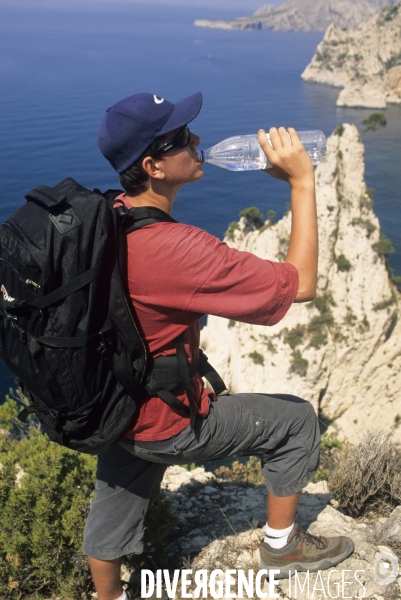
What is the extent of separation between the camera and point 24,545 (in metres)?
3.12

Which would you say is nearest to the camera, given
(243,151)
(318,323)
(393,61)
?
(243,151)

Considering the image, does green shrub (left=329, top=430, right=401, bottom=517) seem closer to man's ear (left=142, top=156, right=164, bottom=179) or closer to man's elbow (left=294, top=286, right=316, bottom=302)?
man's elbow (left=294, top=286, right=316, bottom=302)

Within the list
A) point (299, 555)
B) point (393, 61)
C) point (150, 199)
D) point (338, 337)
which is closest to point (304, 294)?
point (150, 199)

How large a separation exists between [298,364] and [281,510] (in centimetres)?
1882

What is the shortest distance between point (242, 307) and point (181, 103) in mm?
880

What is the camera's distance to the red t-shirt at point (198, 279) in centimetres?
199

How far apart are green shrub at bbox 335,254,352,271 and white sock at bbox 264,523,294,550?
20.3 m

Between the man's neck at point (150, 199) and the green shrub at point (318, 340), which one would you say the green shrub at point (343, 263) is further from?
the man's neck at point (150, 199)

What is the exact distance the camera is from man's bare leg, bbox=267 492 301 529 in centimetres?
281

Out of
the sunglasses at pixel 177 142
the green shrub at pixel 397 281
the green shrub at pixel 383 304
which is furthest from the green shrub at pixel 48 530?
the green shrub at pixel 397 281

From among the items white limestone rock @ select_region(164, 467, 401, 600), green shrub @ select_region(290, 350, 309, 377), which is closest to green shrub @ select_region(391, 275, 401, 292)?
green shrub @ select_region(290, 350, 309, 377)

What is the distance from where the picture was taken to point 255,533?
3.55 metres

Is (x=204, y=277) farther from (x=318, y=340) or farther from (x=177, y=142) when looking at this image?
(x=318, y=340)

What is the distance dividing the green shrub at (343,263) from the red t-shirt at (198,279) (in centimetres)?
2092
